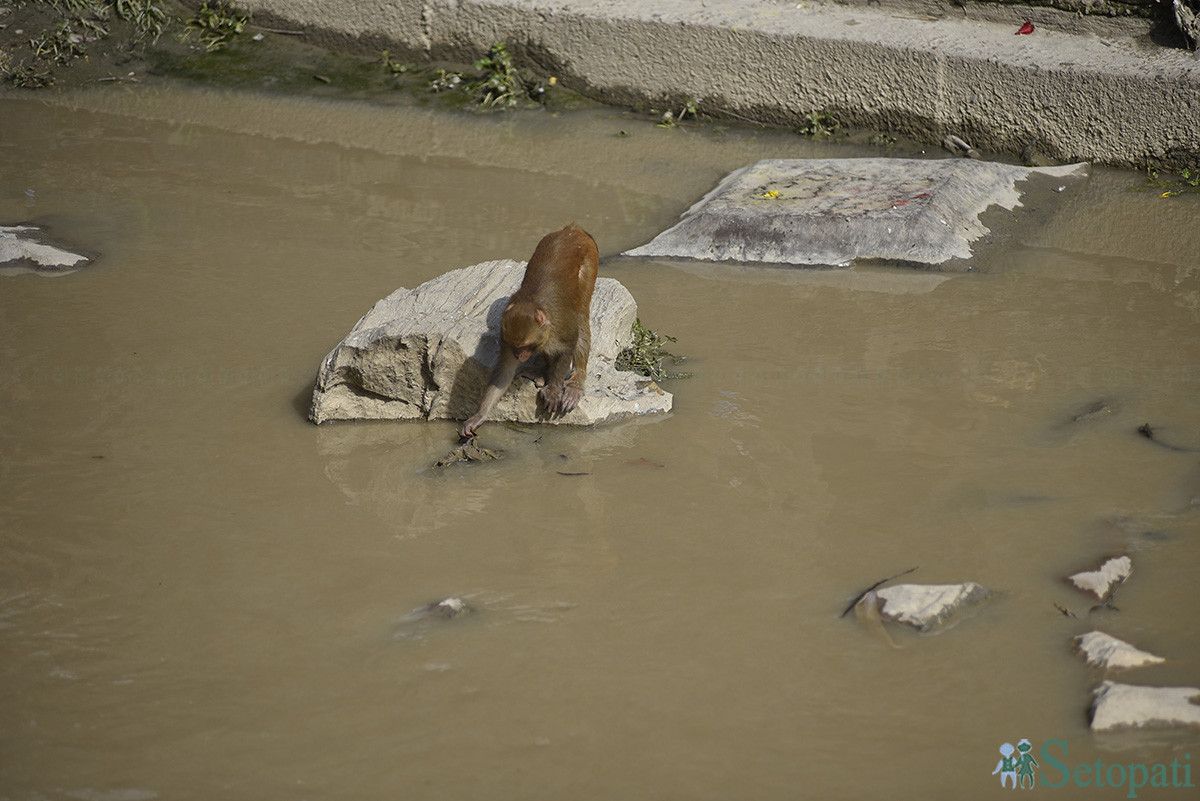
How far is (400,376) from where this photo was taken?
4.83 m

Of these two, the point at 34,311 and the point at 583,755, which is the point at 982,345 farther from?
the point at 34,311

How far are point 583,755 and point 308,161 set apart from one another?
20.7 feet

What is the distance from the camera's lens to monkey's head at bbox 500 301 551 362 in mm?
4277

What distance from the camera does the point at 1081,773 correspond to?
2857 millimetres

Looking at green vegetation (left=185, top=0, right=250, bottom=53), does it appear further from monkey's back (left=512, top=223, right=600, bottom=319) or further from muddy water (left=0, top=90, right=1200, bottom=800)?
monkey's back (left=512, top=223, right=600, bottom=319)

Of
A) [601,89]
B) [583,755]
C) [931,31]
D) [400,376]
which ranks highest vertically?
[931,31]

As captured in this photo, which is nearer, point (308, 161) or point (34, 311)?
point (34, 311)

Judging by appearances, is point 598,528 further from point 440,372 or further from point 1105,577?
point 1105,577

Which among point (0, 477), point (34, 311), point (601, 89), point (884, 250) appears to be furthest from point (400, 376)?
point (601, 89)

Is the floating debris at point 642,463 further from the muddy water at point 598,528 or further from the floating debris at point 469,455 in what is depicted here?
the floating debris at point 469,455

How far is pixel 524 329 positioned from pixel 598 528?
2.85 ft

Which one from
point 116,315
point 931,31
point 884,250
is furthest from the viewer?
point 931,31

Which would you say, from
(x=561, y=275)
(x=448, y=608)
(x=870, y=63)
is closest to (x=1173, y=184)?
(x=870, y=63)

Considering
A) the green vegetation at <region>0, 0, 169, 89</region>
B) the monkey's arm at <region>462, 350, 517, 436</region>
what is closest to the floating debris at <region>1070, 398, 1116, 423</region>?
the monkey's arm at <region>462, 350, 517, 436</region>
